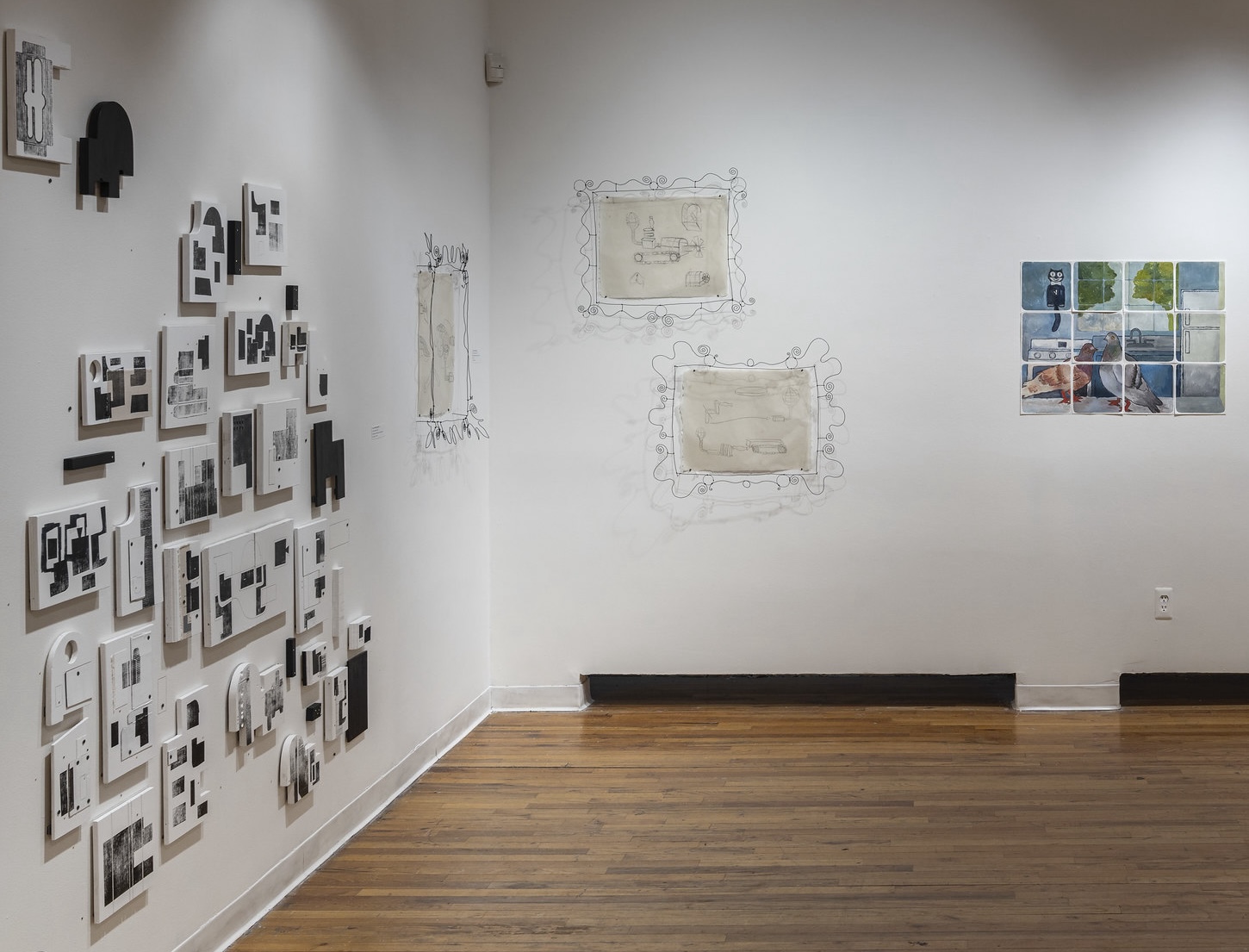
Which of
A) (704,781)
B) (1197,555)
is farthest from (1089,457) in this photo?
(704,781)

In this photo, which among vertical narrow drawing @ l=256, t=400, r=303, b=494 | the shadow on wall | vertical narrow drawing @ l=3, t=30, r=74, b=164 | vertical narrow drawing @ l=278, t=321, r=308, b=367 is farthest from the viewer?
the shadow on wall

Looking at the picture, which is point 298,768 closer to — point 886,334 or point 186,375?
point 186,375

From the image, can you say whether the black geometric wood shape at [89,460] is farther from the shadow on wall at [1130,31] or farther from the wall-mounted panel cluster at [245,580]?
the shadow on wall at [1130,31]

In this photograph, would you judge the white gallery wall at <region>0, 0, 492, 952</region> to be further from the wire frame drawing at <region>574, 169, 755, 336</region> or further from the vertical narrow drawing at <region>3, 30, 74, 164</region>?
the wire frame drawing at <region>574, 169, 755, 336</region>

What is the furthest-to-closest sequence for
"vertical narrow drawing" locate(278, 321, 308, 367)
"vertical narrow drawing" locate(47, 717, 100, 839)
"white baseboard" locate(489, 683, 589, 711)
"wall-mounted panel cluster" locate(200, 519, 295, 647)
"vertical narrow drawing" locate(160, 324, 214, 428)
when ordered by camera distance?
"white baseboard" locate(489, 683, 589, 711) → "vertical narrow drawing" locate(278, 321, 308, 367) → "wall-mounted panel cluster" locate(200, 519, 295, 647) → "vertical narrow drawing" locate(160, 324, 214, 428) → "vertical narrow drawing" locate(47, 717, 100, 839)

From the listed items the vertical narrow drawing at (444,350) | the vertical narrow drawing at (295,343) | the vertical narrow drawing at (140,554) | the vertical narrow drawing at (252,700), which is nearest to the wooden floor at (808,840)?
the vertical narrow drawing at (252,700)

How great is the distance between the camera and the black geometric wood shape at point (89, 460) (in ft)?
7.00

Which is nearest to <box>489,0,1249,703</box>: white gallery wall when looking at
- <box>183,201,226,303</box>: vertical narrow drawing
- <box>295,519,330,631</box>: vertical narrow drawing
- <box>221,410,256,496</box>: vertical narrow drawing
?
<box>295,519,330,631</box>: vertical narrow drawing

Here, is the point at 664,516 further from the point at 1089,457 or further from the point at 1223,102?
the point at 1223,102

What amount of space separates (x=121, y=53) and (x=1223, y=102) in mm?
4032

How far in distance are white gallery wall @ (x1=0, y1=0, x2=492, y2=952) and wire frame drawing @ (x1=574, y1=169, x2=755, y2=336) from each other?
441mm

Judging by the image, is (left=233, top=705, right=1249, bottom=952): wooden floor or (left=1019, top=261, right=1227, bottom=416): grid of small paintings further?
(left=1019, top=261, right=1227, bottom=416): grid of small paintings

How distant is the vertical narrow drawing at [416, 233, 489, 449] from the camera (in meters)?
3.94

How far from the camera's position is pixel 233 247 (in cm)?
271
